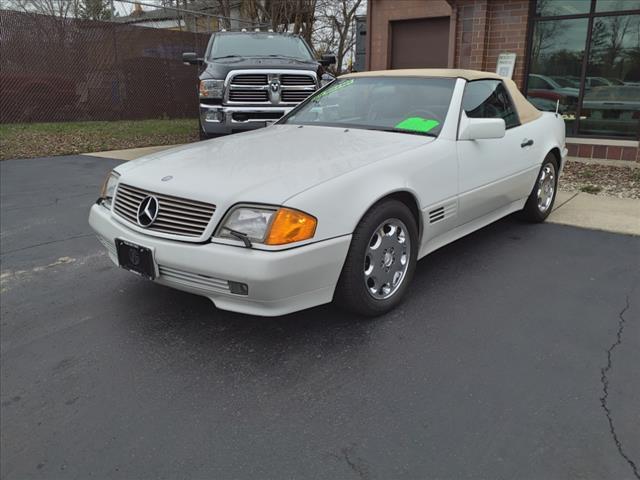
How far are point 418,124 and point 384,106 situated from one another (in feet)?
1.41

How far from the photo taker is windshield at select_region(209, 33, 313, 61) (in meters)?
9.02

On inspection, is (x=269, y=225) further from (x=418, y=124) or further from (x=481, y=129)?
(x=481, y=129)

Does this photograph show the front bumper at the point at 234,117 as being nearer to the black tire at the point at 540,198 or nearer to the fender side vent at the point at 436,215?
the black tire at the point at 540,198

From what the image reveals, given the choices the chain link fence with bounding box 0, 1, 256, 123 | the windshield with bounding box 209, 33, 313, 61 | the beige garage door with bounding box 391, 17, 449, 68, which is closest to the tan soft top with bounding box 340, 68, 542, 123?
the windshield with bounding box 209, 33, 313, 61

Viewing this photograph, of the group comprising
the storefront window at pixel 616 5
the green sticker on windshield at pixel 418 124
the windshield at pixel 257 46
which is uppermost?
the storefront window at pixel 616 5

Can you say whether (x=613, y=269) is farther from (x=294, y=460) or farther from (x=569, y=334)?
(x=294, y=460)

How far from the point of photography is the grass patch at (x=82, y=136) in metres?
10.2

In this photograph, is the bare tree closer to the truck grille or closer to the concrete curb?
the concrete curb

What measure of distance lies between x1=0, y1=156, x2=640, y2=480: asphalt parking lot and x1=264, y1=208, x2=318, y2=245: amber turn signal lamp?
0.65m

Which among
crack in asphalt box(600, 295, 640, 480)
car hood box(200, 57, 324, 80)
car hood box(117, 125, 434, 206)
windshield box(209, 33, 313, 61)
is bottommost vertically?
crack in asphalt box(600, 295, 640, 480)

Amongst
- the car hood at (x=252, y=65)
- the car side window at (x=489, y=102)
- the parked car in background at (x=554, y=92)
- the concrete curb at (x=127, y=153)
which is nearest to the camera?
the car side window at (x=489, y=102)

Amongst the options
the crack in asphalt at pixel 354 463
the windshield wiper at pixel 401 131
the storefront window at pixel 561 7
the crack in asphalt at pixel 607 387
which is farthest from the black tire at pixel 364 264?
the storefront window at pixel 561 7

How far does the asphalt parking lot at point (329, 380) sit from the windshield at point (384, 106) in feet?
3.69

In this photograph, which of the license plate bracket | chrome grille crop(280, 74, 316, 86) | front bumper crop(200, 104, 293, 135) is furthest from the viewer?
chrome grille crop(280, 74, 316, 86)
